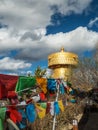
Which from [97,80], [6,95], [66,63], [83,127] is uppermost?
[66,63]

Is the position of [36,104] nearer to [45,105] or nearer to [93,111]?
[45,105]

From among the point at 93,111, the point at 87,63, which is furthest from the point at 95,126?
the point at 87,63

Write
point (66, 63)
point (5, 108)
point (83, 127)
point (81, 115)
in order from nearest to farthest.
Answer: point (5, 108)
point (83, 127)
point (81, 115)
point (66, 63)

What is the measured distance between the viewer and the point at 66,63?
47594mm

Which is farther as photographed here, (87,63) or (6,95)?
(87,63)

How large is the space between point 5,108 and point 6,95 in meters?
0.56

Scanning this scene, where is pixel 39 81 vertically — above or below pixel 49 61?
below

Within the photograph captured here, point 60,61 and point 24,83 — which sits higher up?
point 60,61

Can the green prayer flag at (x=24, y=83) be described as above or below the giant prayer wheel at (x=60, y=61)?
below

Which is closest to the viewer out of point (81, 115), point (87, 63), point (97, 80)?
point (81, 115)

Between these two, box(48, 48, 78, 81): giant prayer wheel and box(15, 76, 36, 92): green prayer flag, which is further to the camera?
box(48, 48, 78, 81): giant prayer wheel

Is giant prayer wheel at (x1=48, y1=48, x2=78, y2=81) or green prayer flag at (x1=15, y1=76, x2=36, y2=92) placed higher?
giant prayer wheel at (x1=48, y1=48, x2=78, y2=81)

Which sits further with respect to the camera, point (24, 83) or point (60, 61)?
point (60, 61)

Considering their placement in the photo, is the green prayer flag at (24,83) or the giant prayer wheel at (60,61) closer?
the green prayer flag at (24,83)
